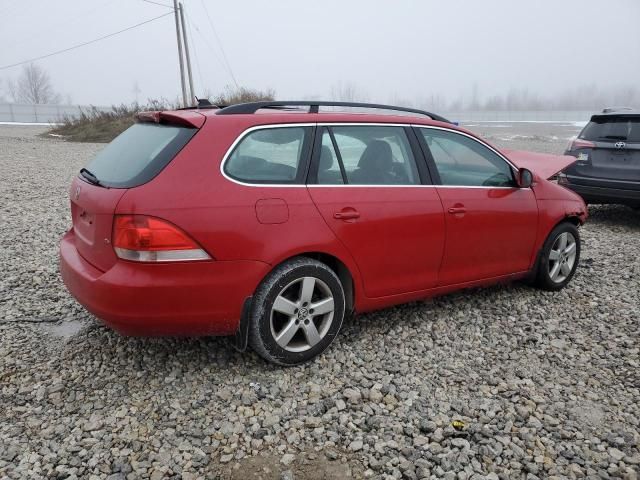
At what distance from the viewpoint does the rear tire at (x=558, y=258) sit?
4516 millimetres

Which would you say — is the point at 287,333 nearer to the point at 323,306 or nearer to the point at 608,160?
the point at 323,306

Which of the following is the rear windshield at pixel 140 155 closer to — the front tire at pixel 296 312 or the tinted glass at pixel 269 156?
the tinted glass at pixel 269 156

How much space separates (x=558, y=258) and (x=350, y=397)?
262 centimetres

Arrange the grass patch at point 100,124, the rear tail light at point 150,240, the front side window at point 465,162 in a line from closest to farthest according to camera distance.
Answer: the rear tail light at point 150,240 < the front side window at point 465,162 < the grass patch at point 100,124

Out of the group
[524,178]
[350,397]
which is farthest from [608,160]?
[350,397]

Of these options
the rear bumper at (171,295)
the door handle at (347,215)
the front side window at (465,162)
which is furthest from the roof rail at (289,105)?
the rear bumper at (171,295)

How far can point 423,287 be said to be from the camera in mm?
3779

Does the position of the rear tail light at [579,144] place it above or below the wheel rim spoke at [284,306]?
above

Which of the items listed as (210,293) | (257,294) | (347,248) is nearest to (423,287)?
(347,248)

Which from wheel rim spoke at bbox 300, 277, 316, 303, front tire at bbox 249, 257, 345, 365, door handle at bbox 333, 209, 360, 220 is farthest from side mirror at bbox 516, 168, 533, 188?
wheel rim spoke at bbox 300, 277, 316, 303

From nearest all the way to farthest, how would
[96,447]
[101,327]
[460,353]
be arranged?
[96,447]
[460,353]
[101,327]

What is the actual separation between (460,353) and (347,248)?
1.10 metres

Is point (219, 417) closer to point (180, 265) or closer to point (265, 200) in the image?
point (180, 265)

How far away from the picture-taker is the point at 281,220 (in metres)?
3.00
